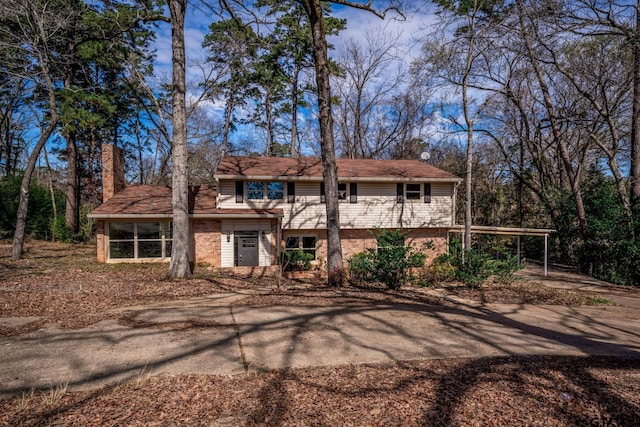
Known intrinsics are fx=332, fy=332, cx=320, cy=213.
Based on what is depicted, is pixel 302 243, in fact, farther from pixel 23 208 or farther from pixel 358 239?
pixel 23 208

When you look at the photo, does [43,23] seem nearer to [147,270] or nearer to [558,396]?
[147,270]

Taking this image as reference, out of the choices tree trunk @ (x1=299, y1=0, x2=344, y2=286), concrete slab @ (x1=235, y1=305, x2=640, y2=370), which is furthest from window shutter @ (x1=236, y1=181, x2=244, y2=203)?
concrete slab @ (x1=235, y1=305, x2=640, y2=370)

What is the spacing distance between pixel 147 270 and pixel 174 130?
525 centimetres

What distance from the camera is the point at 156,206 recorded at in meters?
15.0

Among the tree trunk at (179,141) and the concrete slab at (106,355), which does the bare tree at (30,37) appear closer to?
→ the tree trunk at (179,141)

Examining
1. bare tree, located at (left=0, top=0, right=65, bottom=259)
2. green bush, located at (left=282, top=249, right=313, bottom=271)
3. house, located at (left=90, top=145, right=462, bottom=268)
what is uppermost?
bare tree, located at (left=0, top=0, right=65, bottom=259)

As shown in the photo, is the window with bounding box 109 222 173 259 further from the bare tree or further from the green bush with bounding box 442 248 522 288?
the green bush with bounding box 442 248 522 288

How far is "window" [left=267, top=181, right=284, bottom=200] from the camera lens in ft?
52.6

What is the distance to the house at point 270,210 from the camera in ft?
47.4

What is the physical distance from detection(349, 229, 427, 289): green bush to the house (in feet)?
13.7

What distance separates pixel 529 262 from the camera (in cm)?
1944

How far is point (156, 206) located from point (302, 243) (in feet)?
22.8

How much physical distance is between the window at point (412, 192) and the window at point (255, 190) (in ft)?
24.3

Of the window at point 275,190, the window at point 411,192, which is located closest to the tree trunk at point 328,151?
the window at point 275,190
